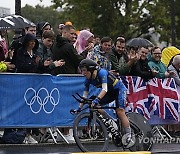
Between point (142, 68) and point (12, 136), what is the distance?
3.53 m

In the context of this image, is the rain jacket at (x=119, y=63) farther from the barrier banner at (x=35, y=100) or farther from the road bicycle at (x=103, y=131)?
the road bicycle at (x=103, y=131)

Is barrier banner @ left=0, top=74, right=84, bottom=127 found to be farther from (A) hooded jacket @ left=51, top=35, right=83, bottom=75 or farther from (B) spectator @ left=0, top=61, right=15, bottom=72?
(A) hooded jacket @ left=51, top=35, right=83, bottom=75

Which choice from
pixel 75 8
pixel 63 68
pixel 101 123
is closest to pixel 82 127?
pixel 101 123

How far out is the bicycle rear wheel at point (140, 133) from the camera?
444 inches

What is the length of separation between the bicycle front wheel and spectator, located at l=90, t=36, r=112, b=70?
89.0 inches

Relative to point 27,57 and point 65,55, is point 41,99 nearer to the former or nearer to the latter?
point 27,57

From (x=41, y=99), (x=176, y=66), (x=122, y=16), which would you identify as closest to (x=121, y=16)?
(x=122, y=16)

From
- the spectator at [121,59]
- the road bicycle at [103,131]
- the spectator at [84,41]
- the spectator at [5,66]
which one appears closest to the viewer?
the road bicycle at [103,131]

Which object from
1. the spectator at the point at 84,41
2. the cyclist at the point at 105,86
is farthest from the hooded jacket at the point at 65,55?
the cyclist at the point at 105,86

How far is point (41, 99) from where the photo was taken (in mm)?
12086

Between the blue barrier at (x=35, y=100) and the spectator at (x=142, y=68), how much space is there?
177 cm

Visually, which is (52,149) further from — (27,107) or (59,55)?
(59,55)

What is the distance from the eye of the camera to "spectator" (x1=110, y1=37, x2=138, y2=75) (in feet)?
42.9

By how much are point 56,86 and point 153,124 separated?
9.24 feet
